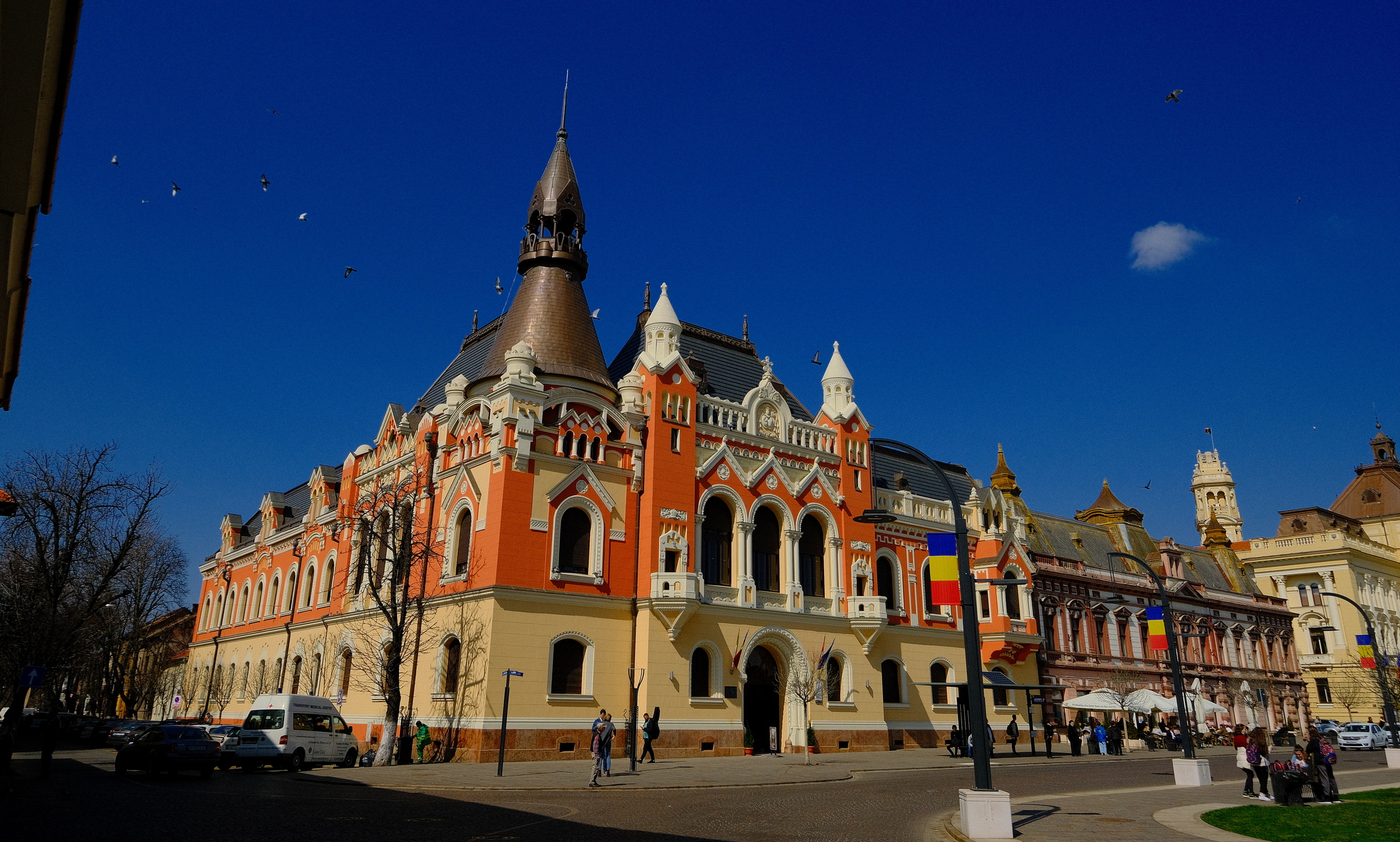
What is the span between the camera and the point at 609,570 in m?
34.1

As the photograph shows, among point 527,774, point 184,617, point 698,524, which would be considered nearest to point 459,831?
point 527,774

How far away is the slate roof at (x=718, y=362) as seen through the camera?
42.0 metres

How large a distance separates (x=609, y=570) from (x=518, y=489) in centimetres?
465

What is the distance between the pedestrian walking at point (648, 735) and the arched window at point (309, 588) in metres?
20.4

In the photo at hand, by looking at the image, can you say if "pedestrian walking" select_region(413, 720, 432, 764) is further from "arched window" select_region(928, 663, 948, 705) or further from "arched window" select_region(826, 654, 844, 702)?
"arched window" select_region(928, 663, 948, 705)

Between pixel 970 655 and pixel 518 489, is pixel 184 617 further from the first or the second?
pixel 970 655

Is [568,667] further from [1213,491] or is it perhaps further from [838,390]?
[1213,491]

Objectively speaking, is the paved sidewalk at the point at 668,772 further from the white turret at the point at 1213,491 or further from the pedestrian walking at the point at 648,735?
the white turret at the point at 1213,491

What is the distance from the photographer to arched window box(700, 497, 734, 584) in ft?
121

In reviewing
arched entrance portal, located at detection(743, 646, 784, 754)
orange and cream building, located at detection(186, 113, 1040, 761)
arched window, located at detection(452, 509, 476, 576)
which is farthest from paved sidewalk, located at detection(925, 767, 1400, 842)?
arched window, located at detection(452, 509, 476, 576)

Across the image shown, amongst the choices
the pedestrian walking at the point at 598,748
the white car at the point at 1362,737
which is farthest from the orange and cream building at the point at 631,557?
the white car at the point at 1362,737

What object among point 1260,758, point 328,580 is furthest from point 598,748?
point 328,580

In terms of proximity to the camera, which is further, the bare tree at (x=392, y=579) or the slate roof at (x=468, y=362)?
the slate roof at (x=468, y=362)

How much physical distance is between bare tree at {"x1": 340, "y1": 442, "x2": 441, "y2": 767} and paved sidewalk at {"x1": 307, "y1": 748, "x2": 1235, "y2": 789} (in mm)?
3485
